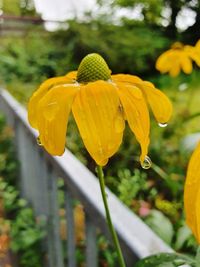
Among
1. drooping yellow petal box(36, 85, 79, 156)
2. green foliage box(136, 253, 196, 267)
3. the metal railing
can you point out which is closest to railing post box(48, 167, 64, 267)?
the metal railing

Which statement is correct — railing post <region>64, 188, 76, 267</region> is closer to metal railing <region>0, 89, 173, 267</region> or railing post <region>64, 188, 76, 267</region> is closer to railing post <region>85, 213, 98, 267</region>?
metal railing <region>0, 89, 173, 267</region>

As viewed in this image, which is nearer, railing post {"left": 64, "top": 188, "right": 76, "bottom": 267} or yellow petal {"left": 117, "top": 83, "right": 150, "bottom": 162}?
yellow petal {"left": 117, "top": 83, "right": 150, "bottom": 162}

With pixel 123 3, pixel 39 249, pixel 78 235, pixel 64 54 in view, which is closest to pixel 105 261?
pixel 78 235

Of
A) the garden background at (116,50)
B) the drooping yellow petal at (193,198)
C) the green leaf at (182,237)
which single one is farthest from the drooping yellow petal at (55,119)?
the garden background at (116,50)

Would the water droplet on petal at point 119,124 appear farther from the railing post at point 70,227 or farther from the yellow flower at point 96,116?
the railing post at point 70,227

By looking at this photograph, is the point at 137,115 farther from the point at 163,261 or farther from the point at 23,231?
the point at 23,231

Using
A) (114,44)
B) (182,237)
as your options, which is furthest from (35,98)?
(114,44)

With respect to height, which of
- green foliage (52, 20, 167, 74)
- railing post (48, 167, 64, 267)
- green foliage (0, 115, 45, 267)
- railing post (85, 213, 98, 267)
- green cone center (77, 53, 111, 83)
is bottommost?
green foliage (52, 20, 167, 74)

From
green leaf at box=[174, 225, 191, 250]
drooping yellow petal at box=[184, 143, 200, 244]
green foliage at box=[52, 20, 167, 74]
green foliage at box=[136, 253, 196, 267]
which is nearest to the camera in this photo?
drooping yellow petal at box=[184, 143, 200, 244]
